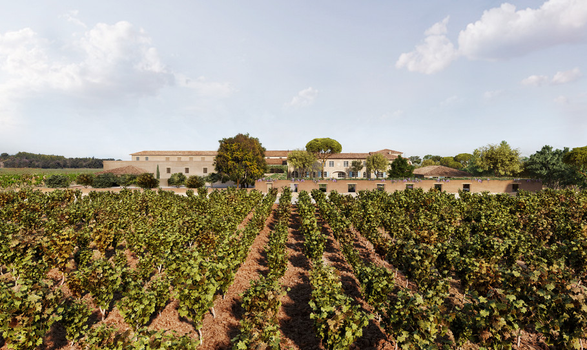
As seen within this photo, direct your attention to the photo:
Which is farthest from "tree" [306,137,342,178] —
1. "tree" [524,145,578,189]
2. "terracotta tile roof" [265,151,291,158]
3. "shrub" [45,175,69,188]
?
"shrub" [45,175,69,188]

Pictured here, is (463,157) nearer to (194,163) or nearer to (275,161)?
(275,161)

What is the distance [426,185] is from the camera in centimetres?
4031

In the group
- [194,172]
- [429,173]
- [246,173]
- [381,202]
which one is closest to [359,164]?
[429,173]

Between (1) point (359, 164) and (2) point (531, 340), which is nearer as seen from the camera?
(2) point (531, 340)

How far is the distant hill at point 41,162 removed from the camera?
116438 millimetres

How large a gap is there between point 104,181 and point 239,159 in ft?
79.2

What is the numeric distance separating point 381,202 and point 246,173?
2836 cm

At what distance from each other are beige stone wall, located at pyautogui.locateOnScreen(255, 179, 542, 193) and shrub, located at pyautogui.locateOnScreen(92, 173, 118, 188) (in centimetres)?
2673

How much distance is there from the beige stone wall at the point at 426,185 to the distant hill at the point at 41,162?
130026 mm

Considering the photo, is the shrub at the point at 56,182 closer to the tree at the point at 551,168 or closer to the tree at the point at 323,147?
the tree at the point at 323,147

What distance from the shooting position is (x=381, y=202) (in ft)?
69.8

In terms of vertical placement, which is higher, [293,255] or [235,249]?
[235,249]

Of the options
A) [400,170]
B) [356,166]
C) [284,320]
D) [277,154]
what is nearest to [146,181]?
[284,320]

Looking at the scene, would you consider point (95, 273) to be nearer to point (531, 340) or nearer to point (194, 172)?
point (531, 340)
